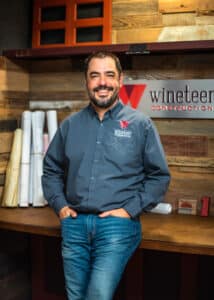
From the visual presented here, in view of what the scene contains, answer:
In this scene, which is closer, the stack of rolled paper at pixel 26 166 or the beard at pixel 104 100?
the beard at pixel 104 100

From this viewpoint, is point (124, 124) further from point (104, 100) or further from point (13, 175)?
point (13, 175)

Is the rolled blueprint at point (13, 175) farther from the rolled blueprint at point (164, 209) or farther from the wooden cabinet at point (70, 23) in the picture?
the rolled blueprint at point (164, 209)

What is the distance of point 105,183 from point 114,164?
102 mm

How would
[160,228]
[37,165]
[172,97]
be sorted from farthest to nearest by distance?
[37,165]
[172,97]
[160,228]

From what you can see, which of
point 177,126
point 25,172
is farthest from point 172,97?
point 25,172

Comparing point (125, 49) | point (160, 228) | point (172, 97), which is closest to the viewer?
point (160, 228)

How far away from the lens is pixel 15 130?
3473 millimetres

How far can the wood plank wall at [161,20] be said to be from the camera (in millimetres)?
3078

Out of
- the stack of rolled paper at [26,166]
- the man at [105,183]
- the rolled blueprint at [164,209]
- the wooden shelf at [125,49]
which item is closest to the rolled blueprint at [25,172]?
the stack of rolled paper at [26,166]

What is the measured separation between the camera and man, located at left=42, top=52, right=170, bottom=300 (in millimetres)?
2309

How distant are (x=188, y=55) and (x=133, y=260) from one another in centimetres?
137

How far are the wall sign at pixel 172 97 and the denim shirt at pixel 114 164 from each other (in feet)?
2.64

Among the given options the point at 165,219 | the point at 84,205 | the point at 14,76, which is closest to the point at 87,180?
the point at 84,205

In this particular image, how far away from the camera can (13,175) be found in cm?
338
